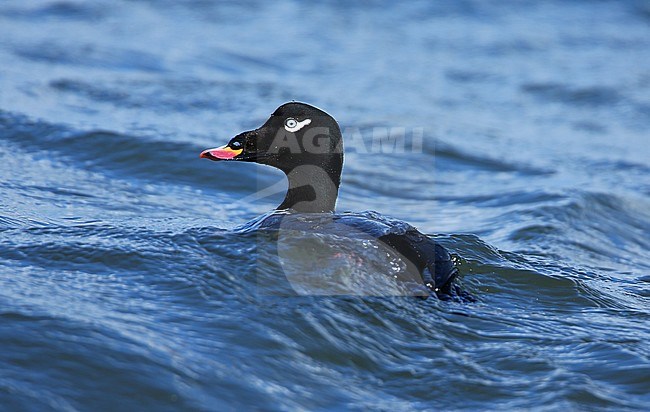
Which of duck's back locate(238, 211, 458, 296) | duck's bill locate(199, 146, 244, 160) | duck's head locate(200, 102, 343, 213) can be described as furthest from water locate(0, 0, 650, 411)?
duck's head locate(200, 102, 343, 213)

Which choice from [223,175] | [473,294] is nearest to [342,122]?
[223,175]

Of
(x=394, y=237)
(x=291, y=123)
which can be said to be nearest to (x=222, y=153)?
(x=291, y=123)

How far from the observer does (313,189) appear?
631cm

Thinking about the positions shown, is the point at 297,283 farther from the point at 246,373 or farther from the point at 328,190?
the point at 328,190

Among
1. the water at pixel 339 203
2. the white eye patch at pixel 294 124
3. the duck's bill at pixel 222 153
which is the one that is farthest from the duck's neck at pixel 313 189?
the water at pixel 339 203

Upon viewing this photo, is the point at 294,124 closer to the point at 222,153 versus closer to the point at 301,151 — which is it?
the point at 301,151

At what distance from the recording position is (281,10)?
16000 millimetres

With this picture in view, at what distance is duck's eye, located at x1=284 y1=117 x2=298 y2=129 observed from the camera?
6227mm

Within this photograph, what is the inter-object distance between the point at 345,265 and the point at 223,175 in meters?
3.96

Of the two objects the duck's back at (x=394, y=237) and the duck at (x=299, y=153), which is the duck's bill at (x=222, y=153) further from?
the duck's back at (x=394, y=237)

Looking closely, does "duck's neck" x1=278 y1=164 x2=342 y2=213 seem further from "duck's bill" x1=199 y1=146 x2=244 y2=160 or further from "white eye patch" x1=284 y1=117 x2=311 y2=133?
"duck's bill" x1=199 y1=146 x2=244 y2=160

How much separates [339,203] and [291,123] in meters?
2.74

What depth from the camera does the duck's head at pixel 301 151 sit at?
6.25 meters

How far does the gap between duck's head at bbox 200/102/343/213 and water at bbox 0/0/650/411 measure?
606 millimetres
